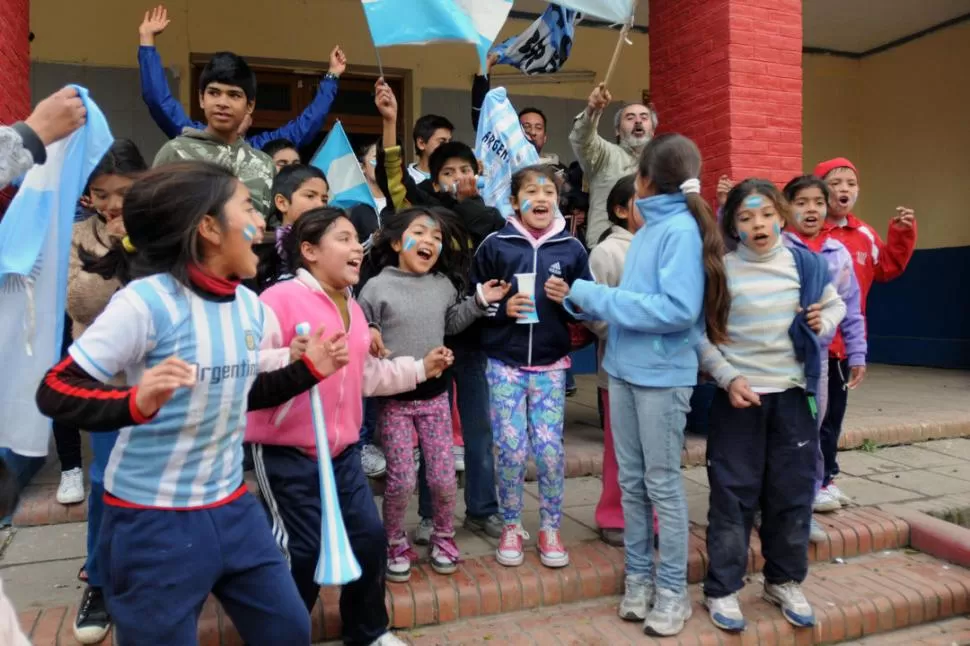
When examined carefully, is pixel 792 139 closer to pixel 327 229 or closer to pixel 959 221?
pixel 327 229

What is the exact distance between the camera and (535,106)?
9.33m

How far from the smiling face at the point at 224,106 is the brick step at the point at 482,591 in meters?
2.16

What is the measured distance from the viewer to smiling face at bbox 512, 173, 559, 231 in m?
3.60

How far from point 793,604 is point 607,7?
3.47 meters

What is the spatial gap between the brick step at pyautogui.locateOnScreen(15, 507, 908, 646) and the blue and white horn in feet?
2.19

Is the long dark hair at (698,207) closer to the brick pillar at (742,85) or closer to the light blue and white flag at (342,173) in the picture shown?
the light blue and white flag at (342,173)

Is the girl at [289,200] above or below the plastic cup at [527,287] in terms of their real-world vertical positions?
above

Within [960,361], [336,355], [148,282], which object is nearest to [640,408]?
[336,355]

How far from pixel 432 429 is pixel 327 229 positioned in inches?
39.7

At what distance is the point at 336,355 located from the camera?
2314 mm

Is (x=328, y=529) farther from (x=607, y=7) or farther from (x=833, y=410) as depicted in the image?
(x=607, y=7)

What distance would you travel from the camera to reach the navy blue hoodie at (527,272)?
354 cm

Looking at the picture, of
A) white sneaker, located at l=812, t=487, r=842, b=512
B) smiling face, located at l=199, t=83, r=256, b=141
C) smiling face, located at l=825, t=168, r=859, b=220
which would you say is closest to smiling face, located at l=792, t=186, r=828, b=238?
smiling face, located at l=825, t=168, r=859, b=220

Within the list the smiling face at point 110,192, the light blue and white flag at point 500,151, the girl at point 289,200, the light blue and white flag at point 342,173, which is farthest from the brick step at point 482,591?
the light blue and white flag at point 342,173
